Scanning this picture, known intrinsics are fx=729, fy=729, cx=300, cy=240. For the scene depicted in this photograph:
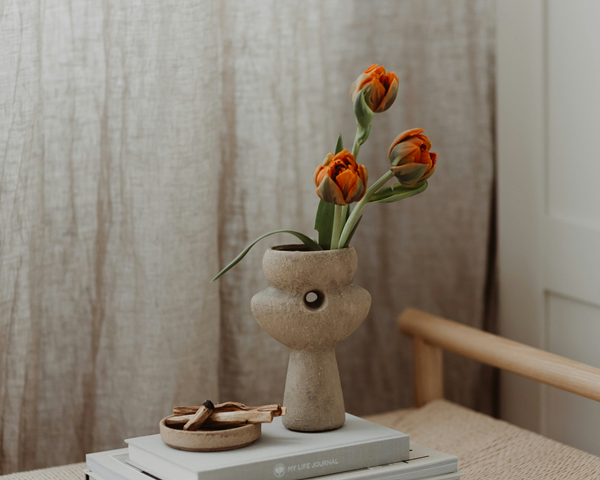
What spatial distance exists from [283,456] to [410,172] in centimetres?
31

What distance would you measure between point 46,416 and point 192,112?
471 mm

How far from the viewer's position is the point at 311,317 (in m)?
0.75

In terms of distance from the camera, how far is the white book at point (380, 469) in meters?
0.71

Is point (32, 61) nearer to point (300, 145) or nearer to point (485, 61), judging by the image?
point (300, 145)

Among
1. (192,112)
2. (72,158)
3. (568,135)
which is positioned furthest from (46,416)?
(568,135)

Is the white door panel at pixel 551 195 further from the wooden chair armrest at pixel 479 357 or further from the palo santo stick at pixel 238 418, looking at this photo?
the palo santo stick at pixel 238 418

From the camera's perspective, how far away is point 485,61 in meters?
1.23

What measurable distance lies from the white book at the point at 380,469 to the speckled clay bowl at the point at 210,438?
0.13ft

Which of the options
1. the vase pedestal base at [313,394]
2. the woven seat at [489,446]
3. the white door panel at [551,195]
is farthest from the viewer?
the white door panel at [551,195]

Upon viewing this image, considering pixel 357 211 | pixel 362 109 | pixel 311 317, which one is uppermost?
pixel 362 109

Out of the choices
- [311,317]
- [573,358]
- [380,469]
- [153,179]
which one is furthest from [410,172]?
[573,358]

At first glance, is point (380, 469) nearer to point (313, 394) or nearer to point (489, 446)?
point (313, 394)

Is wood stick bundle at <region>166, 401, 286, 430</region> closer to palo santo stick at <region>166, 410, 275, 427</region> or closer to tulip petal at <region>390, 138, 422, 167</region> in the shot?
palo santo stick at <region>166, 410, 275, 427</region>

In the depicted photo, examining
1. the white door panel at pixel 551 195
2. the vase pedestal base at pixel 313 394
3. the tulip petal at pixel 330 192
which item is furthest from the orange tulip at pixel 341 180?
the white door panel at pixel 551 195
